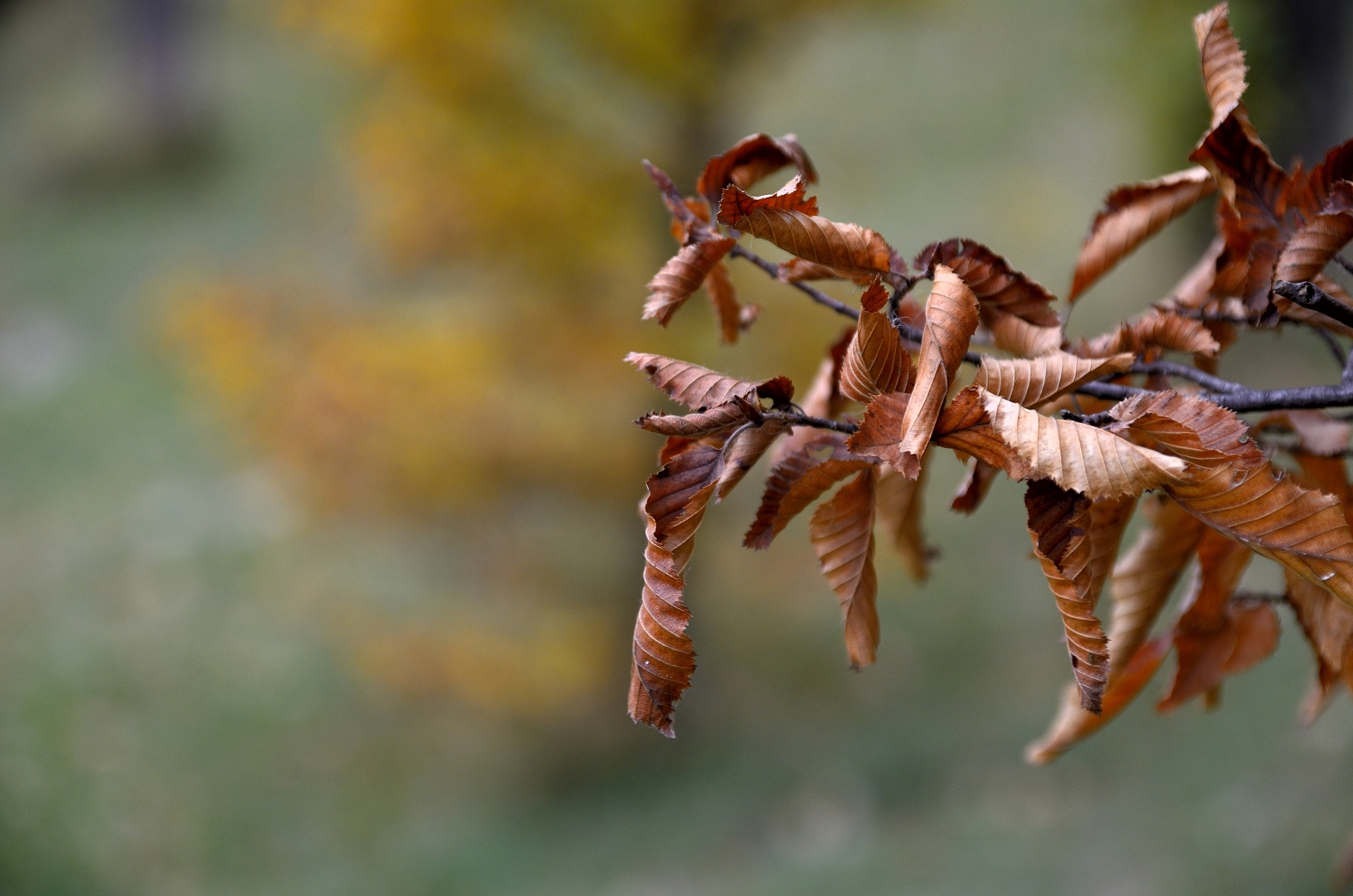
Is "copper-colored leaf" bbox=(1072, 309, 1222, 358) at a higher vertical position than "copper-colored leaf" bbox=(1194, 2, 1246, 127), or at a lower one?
lower

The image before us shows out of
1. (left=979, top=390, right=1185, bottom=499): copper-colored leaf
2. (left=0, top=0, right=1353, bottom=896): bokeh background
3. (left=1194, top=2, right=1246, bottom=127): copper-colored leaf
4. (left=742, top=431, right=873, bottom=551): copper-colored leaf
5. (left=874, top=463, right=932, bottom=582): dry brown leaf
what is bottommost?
(left=979, top=390, right=1185, bottom=499): copper-colored leaf

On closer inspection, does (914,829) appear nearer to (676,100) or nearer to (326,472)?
(326,472)

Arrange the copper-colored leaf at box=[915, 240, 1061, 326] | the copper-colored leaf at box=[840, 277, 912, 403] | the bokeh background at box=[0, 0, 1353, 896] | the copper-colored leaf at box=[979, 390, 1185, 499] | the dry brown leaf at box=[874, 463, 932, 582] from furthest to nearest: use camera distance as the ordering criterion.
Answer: the bokeh background at box=[0, 0, 1353, 896] → the dry brown leaf at box=[874, 463, 932, 582] → the copper-colored leaf at box=[915, 240, 1061, 326] → the copper-colored leaf at box=[840, 277, 912, 403] → the copper-colored leaf at box=[979, 390, 1185, 499]

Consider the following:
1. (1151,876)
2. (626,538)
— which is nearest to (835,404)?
(1151,876)

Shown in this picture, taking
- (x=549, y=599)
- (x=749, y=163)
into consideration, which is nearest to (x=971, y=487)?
(x=749, y=163)

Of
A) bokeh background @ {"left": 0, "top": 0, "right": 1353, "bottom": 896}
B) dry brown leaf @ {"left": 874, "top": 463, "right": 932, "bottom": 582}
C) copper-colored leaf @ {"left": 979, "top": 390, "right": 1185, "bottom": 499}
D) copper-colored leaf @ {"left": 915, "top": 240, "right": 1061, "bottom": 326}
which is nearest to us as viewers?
copper-colored leaf @ {"left": 979, "top": 390, "right": 1185, "bottom": 499}

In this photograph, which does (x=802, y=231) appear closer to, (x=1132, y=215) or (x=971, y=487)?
(x=971, y=487)

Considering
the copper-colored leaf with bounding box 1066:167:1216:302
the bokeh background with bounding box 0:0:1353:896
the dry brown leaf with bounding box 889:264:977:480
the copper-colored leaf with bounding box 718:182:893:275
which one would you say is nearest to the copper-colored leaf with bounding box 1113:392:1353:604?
the dry brown leaf with bounding box 889:264:977:480

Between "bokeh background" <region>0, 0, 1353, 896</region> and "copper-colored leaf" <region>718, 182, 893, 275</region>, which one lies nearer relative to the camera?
"copper-colored leaf" <region>718, 182, 893, 275</region>

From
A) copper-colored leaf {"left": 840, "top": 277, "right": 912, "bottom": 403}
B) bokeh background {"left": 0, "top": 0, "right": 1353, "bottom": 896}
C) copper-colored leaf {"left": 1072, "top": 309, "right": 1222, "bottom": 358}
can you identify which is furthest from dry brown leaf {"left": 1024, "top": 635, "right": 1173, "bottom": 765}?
bokeh background {"left": 0, "top": 0, "right": 1353, "bottom": 896}

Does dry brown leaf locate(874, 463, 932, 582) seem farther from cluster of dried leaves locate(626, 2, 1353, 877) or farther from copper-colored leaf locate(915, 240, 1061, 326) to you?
copper-colored leaf locate(915, 240, 1061, 326)
